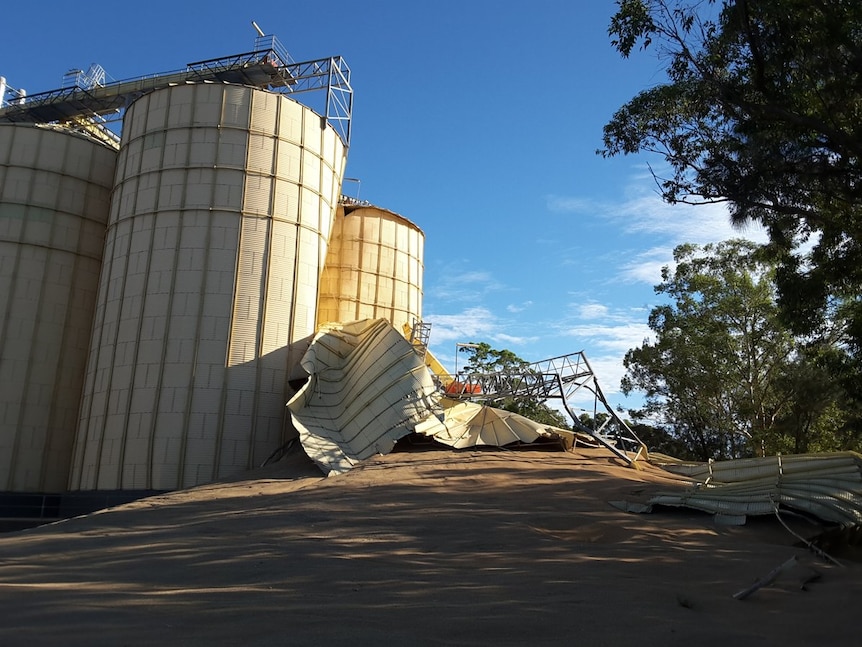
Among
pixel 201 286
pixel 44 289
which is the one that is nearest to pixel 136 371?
pixel 201 286

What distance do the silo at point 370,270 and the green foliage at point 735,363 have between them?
525 inches

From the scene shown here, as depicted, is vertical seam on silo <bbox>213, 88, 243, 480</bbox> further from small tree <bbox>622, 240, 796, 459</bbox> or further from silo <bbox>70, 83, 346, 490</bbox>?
small tree <bbox>622, 240, 796, 459</bbox>

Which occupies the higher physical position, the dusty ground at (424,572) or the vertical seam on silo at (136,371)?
the vertical seam on silo at (136,371)

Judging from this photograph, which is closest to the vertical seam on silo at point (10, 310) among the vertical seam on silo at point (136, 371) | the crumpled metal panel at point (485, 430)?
the vertical seam on silo at point (136, 371)

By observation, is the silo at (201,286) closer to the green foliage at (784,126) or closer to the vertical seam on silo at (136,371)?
the vertical seam on silo at (136,371)

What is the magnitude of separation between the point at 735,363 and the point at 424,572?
1112 inches

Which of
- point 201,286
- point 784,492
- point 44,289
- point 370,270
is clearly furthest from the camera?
point 370,270

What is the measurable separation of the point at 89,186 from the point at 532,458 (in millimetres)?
24546

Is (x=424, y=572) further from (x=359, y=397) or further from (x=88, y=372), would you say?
(x=88, y=372)

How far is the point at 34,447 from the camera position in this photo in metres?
29.1

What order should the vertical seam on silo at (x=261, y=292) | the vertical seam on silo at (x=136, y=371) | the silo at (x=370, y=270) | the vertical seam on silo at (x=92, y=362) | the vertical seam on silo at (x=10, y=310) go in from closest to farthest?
1. the vertical seam on silo at (x=136, y=371)
2. the vertical seam on silo at (x=261, y=292)
3. the vertical seam on silo at (x=92, y=362)
4. the vertical seam on silo at (x=10, y=310)
5. the silo at (x=370, y=270)

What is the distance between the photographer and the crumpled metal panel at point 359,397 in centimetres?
2288

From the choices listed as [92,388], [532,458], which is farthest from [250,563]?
[92,388]

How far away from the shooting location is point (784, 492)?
1415 centimetres
